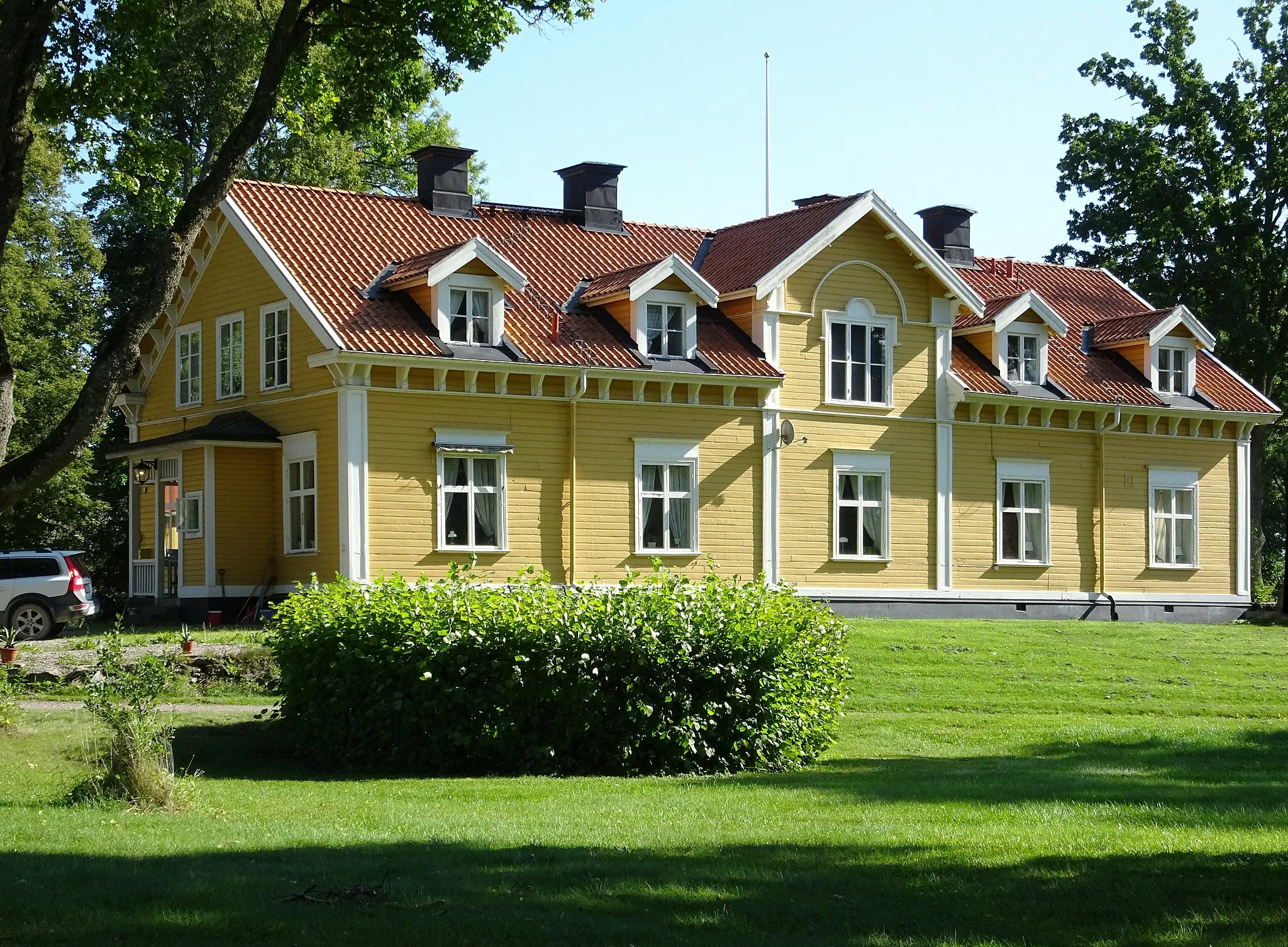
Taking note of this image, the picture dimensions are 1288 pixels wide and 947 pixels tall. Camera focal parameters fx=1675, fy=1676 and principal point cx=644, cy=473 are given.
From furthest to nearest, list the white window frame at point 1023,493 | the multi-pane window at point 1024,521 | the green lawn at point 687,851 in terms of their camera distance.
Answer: the multi-pane window at point 1024,521
the white window frame at point 1023,493
the green lawn at point 687,851

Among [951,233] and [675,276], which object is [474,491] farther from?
[951,233]

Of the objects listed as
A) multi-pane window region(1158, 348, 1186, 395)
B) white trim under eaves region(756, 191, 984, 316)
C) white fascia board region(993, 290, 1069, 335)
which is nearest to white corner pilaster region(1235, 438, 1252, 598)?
multi-pane window region(1158, 348, 1186, 395)

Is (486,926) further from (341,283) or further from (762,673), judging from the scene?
(341,283)

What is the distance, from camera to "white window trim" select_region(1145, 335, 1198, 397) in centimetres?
3822

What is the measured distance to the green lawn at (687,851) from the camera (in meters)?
8.64

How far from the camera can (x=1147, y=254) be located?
1887 inches

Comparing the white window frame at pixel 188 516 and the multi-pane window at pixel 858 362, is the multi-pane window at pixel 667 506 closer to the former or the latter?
the multi-pane window at pixel 858 362

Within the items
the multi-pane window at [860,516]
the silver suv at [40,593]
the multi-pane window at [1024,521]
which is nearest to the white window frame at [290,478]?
the silver suv at [40,593]

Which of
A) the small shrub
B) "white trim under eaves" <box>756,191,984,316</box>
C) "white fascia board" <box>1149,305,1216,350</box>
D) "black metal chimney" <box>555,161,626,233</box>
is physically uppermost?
"black metal chimney" <box>555,161,626,233</box>

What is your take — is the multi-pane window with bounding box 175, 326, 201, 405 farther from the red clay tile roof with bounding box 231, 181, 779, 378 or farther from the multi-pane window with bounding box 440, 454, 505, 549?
the multi-pane window with bounding box 440, 454, 505, 549

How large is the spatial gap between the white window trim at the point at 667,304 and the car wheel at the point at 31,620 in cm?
1187

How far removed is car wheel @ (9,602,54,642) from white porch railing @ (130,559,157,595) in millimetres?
3070

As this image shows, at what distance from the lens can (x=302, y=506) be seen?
3039cm

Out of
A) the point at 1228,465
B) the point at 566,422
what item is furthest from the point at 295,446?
the point at 1228,465
